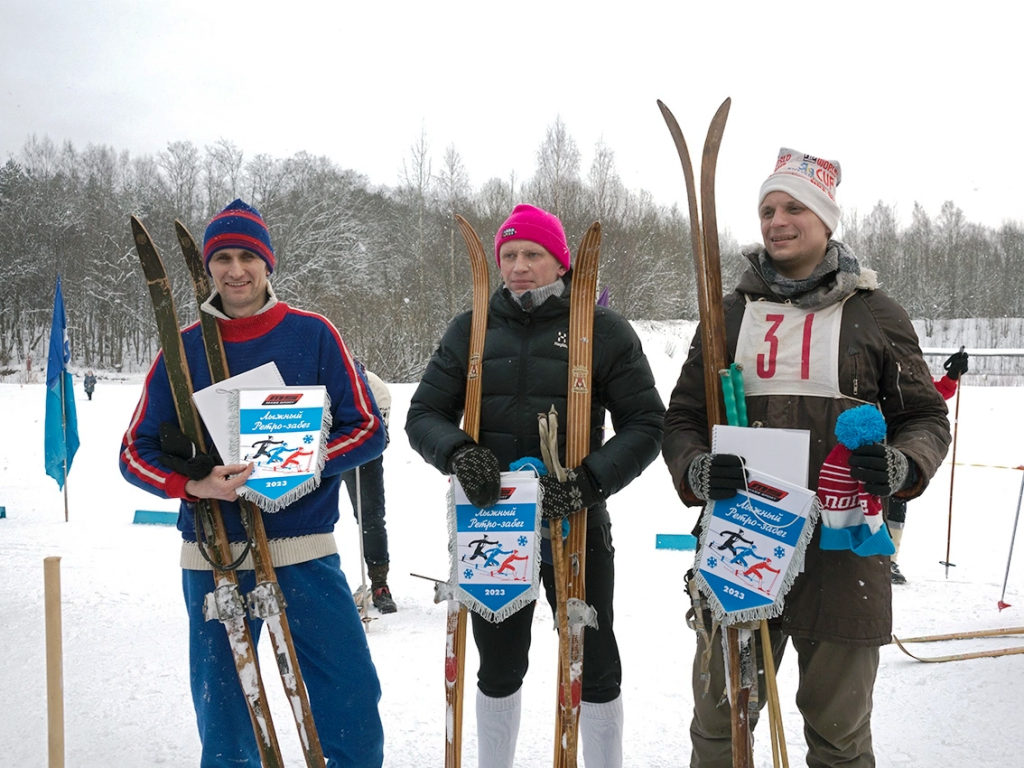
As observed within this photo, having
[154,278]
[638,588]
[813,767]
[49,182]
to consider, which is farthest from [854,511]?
[49,182]

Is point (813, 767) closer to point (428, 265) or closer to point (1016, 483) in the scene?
point (1016, 483)

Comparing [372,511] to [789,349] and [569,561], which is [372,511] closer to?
[569,561]

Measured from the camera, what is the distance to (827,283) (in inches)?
68.9

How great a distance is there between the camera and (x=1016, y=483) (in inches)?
301

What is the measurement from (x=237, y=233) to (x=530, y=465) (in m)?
1.12

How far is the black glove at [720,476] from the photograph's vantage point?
1.67 m

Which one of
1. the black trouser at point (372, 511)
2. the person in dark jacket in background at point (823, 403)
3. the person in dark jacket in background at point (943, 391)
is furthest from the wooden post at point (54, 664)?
the person in dark jacket in background at point (943, 391)

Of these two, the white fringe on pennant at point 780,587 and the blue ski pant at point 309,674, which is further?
the blue ski pant at point 309,674

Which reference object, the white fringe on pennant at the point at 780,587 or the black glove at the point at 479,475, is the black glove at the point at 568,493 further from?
the white fringe on pennant at the point at 780,587

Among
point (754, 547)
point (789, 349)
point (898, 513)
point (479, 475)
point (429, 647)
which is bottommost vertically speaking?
point (429, 647)

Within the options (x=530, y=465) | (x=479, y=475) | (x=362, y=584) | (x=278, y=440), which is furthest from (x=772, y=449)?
(x=362, y=584)

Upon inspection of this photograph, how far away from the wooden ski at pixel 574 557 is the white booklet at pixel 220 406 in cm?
90

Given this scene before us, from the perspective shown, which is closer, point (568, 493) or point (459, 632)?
point (568, 493)

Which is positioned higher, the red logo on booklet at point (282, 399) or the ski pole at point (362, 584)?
the red logo on booklet at point (282, 399)
